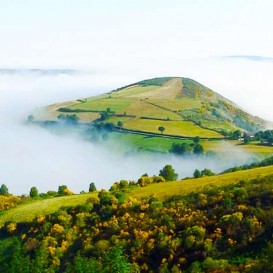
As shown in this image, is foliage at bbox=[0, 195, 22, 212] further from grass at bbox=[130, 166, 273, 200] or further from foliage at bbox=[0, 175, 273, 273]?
grass at bbox=[130, 166, 273, 200]

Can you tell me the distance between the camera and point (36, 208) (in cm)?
13212

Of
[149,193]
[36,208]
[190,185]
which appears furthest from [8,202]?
[190,185]

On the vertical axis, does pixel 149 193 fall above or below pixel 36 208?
above

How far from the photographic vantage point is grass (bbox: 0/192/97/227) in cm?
12766

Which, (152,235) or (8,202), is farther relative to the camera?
(8,202)

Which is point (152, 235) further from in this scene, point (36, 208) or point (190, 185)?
point (36, 208)

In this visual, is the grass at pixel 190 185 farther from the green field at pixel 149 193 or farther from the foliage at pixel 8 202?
the foliage at pixel 8 202

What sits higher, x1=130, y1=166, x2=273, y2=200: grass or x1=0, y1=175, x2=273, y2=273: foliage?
x1=130, y1=166, x2=273, y2=200: grass

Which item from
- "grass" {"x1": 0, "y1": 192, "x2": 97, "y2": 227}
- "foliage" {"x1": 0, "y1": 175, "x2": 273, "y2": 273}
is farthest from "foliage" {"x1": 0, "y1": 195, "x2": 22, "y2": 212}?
"foliage" {"x1": 0, "y1": 175, "x2": 273, "y2": 273}

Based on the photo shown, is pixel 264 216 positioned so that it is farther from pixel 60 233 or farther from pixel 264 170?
pixel 60 233

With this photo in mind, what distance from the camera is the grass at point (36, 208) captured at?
419 feet

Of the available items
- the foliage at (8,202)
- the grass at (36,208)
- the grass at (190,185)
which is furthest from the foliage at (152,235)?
the foliage at (8,202)

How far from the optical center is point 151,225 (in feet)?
354

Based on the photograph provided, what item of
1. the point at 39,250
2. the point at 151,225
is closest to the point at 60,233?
the point at 39,250
